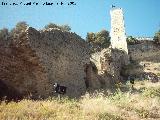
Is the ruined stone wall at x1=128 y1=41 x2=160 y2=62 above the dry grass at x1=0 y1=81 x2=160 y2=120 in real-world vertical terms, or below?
above

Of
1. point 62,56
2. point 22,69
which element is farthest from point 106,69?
point 22,69

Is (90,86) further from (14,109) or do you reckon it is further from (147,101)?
(14,109)

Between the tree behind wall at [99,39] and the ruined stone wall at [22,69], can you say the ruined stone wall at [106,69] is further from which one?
the tree behind wall at [99,39]

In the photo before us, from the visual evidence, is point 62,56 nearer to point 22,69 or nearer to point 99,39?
point 22,69

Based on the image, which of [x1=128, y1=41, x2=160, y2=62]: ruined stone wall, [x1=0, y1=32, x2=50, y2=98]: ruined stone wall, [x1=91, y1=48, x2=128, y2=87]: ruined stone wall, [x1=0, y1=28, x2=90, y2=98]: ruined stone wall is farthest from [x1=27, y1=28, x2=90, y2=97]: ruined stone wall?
[x1=128, y1=41, x2=160, y2=62]: ruined stone wall

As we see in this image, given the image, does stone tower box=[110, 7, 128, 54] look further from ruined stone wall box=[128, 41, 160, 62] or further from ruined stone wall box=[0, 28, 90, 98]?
ruined stone wall box=[0, 28, 90, 98]

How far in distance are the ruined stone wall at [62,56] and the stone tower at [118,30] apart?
95.1ft

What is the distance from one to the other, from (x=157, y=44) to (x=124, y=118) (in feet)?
152

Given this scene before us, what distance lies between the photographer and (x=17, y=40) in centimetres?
1884

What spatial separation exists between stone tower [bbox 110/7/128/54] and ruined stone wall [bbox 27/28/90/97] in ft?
95.1

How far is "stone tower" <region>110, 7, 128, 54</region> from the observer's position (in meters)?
53.8

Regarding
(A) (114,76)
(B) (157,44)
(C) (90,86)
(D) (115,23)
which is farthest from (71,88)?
(B) (157,44)

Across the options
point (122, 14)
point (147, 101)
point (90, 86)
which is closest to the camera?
point (147, 101)

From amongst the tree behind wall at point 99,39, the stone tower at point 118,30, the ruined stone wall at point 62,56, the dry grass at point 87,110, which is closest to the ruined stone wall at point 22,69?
the ruined stone wall at point 62,56
